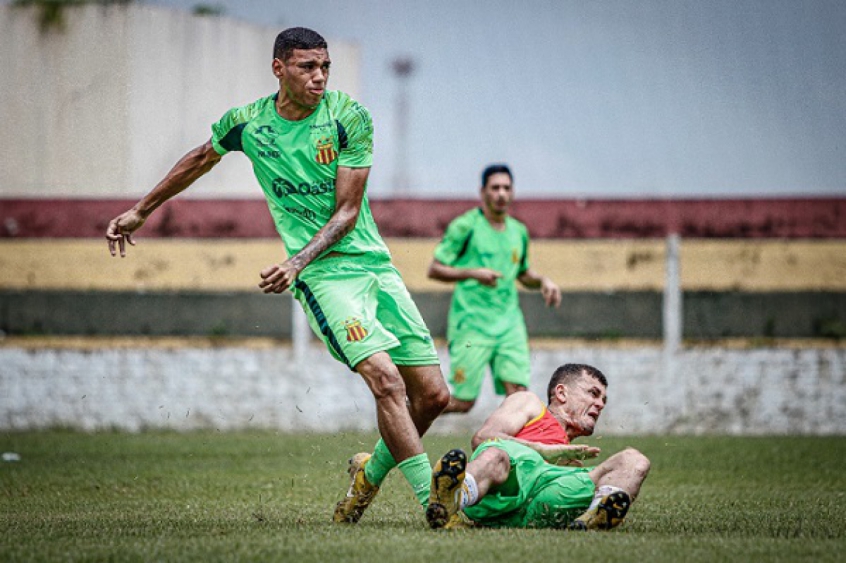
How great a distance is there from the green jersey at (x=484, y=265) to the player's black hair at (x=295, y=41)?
4529 mm

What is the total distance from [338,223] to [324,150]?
0.39 metres

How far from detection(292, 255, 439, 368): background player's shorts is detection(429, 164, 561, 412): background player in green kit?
12.1ft

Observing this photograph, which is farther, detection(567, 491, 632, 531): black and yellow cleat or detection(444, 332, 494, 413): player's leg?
detection(444, 332, 494, 413): player's leg

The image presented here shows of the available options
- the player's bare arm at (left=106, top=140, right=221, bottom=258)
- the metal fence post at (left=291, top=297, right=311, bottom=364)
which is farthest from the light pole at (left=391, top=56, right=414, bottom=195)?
the player's bare arm at (left=106, top=140, right=221, bottom=258)

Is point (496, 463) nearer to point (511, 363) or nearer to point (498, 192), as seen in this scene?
point (511, 363)

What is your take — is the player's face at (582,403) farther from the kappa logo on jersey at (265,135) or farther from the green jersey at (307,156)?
the kappa logo on jersey at (265,135)

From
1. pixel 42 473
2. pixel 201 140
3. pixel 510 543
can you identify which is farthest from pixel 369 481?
pixel 201 140

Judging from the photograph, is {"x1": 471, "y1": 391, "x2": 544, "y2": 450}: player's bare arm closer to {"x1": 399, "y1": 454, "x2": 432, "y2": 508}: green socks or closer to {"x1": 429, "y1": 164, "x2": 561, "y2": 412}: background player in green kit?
{"x1": 399, "y1": 454, "x2": 432, "y2": 508}: green socks

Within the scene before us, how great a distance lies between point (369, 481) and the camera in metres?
7.05

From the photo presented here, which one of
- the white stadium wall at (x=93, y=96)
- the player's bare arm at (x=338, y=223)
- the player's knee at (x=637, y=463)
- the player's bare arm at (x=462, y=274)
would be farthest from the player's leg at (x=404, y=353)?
the white stadium wall at (x=93, y=96)

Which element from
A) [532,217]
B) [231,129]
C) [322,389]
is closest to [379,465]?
[231,129]

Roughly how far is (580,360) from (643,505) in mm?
7387

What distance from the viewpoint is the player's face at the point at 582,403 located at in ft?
22.7

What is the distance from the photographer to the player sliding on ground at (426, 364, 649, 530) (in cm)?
628
